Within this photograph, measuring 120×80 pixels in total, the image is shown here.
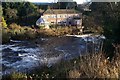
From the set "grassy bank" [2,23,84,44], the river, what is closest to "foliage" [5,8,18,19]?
"grassy bank" [2,23,84,44]

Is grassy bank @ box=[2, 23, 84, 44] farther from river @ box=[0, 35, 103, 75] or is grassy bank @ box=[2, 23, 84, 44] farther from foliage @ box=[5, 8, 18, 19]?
river @ box=[0, 35, 103, 75]

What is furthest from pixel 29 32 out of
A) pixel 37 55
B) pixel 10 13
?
pixel 37 55

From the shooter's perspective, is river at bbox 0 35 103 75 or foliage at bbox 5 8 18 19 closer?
river at bbox 0 35 103 75

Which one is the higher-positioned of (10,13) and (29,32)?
(10,13)

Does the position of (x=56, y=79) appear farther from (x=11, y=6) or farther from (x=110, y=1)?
(x=11, y=6)

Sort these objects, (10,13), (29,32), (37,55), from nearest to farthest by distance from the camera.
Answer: (37,55) < (29,32) < (10,13)

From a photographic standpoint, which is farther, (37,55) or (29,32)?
(29,32)

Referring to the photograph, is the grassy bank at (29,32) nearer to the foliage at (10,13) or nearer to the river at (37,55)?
the foliage at (10,13)

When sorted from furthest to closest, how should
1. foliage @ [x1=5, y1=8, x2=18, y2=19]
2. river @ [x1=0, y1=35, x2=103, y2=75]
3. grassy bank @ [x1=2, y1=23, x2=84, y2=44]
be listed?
foliage @ [x1=5, y1=8, x2=18, y2=19]
grassy bank @ [x1=2, y1=23, x2=84, y2=44]
river @ [x1=0, y1=35, x2=103, y2=75]

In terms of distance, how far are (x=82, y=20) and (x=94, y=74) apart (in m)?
19.4

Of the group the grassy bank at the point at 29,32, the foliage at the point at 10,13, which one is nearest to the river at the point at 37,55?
the grassy bank at the point at 29,32

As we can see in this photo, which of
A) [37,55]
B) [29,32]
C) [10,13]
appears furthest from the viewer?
[10,13]

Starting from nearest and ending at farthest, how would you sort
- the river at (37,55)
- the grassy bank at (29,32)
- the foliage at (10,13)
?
1. the river at (37,55)
2. the grassy bank at (29,32)
3. the foliage at (10,13)

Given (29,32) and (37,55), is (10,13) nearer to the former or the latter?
(29,32)
